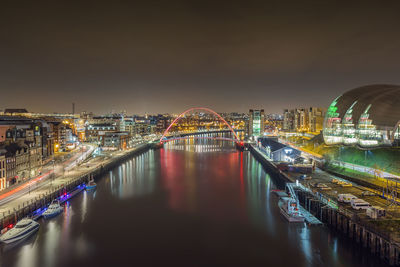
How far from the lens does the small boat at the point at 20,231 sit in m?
10.3

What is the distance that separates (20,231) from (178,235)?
611 centimetres

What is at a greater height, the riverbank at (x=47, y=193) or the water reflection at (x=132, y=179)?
the riverbank at (x=47, y=193)

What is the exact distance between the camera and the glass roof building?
19359mm

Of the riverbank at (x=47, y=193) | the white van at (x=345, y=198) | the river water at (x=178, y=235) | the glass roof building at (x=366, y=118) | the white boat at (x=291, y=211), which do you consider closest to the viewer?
the river water at (x=178, y=235)

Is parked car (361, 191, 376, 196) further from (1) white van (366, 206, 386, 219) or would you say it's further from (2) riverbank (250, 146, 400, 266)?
(1) white van (366, 206, 386, 219)

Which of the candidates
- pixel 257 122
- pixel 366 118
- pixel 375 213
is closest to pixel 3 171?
pixel 375 213

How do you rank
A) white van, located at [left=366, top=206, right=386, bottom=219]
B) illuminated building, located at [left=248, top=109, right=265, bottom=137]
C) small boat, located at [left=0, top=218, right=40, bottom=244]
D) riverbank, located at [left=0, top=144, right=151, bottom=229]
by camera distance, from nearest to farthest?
1. white van, located at [left=366, top=206, right=386, bottom=219]
2. small boat, located at [left=0, top=218, right=40, bottom=244]
3. riverbank, located at [left=0, top=144, right=151, bottom=229]
4. illuminated building, located at [left=248, top=109, right=265, bottom=137]

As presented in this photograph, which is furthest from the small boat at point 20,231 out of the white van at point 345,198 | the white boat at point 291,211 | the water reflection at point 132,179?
the white van at point 345,198

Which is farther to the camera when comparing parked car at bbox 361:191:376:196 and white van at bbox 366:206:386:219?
parked car at bbox 361:191:376:196

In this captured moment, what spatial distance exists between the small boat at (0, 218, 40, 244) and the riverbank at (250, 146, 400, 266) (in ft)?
40.3

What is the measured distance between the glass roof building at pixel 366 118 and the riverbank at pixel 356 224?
298 inches

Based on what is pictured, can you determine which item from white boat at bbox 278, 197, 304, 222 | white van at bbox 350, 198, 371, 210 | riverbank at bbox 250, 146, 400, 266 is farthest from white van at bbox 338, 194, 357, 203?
white boat at bbox 278, 197, 304, 222

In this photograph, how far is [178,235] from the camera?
1184 cm

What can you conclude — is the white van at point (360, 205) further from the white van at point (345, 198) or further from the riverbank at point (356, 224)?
the white van at point (345, 198)
